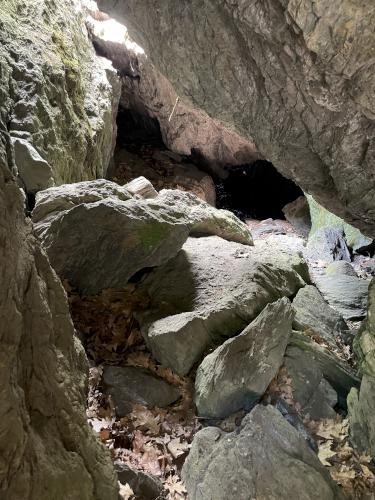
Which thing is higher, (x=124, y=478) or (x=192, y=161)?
(x=192, y=161)

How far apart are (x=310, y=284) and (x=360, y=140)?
353 centimetres

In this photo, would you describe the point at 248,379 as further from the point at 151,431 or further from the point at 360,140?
the point at 360,140

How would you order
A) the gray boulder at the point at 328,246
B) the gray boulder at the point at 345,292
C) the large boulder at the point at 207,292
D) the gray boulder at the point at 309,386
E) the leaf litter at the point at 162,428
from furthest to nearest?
1. the gray boulder at the point at 328,246
2. the gray boulder at the point at 345,292
3. the large boulder at the point at 207,292
4. the gray boulder at the point at 309,386
5. the leaf litter at the point at 162,428

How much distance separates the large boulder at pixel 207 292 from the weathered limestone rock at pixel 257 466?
145 centimetres

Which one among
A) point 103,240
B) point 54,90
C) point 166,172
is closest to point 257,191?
point 166,172

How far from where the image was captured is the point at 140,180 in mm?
9680

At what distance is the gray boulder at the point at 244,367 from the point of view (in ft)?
15.3

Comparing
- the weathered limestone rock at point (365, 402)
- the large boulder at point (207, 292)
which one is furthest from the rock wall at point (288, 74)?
the weathered limestone rock at point (365, 402)

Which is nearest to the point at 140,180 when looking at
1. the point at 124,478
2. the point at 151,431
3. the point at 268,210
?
the point at 151,431

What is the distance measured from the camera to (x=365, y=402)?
179 inches

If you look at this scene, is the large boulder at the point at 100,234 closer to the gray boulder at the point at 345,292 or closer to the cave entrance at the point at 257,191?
the gray boulder at the point at 345,292

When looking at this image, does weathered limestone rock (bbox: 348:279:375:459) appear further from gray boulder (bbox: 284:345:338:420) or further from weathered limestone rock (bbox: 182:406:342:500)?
weathered limestone rock (bbox: 182:406:342:500)

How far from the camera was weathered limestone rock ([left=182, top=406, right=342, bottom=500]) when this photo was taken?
359cm

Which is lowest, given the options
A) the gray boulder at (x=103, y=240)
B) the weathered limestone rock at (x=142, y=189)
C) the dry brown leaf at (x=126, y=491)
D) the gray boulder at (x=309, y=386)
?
the dry brown leaf at (x=126, y=491)
